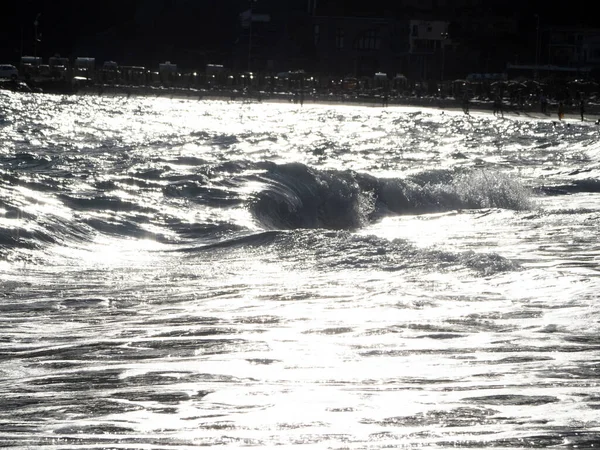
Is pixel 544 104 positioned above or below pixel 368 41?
below

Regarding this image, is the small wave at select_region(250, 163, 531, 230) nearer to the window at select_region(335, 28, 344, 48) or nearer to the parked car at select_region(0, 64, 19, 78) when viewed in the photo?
the parked car at select_region(0, 64, 19, 78)

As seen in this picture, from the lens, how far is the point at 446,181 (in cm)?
2912

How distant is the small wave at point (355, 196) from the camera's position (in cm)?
2247

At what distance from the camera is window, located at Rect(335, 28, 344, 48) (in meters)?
121

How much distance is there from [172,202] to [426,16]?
346 ft

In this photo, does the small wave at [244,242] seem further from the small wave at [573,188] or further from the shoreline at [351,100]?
the shoreline at [351,100]

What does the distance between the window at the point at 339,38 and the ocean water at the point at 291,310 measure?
9461 cm

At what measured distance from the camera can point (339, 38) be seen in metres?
122

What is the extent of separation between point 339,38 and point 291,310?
113 m

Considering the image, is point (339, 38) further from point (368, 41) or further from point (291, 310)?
point (291, 310)

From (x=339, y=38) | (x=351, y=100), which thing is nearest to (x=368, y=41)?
(x=339, y=38)

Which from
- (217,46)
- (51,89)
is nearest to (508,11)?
(217,46)

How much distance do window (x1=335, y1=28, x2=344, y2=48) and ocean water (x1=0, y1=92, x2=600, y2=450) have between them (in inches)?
3725

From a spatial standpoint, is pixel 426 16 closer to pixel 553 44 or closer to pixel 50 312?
pixel 553 44
